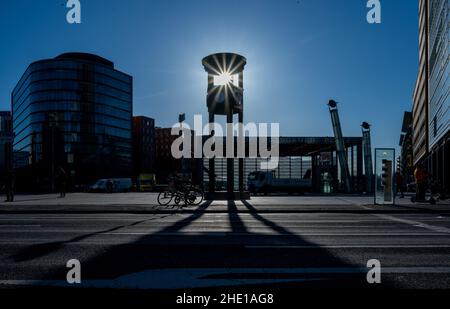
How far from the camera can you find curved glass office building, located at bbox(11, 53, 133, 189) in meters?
90.6

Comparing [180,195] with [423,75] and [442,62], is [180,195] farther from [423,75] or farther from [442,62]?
[423,75]

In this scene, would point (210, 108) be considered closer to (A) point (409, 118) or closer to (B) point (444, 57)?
(B) point (444, 57)

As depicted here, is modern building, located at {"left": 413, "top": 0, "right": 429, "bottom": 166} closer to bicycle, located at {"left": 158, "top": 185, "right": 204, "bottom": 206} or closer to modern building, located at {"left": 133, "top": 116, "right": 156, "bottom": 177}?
bicycle, located at {"left": 158, "top": 185, "right": 204, "bottom": 206}

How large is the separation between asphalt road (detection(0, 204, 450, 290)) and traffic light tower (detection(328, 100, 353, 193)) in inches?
1260

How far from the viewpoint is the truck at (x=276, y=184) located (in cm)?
4081

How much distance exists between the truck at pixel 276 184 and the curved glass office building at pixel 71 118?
56.9m

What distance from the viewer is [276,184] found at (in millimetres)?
41219

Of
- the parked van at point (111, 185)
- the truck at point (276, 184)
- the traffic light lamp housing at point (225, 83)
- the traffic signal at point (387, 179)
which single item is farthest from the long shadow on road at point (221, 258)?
the parked van at point (111, 185)

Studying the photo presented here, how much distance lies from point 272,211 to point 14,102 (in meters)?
112

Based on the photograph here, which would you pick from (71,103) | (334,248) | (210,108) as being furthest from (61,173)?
(71,103)

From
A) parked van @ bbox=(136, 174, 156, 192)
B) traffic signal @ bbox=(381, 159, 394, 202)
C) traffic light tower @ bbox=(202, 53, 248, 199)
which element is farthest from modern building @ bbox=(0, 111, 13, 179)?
traffic signal @ bbox=(381, 159, 394, 202)

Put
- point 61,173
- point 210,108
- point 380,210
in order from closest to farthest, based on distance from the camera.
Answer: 1. point 380,210
2. point 210,108
3. point 61,173

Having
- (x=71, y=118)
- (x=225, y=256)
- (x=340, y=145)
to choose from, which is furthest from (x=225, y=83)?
(x=71, y=118)
